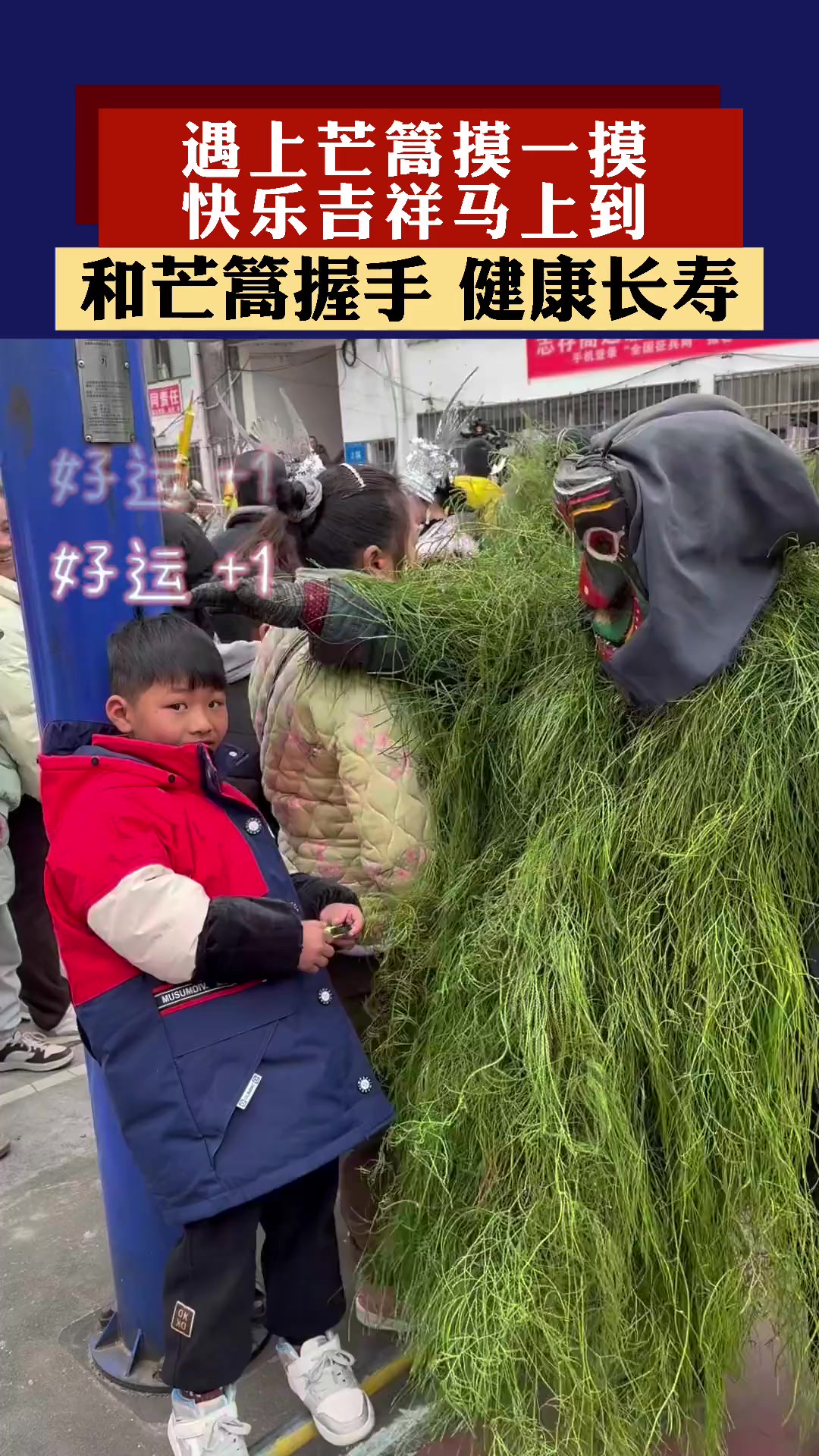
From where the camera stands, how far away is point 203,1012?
65.3 inches

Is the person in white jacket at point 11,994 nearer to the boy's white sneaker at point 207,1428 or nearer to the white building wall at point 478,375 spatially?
the boy's white sneaker at point 207,1428

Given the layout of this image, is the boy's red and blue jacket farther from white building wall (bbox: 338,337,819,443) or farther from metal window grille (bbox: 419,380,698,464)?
metal window grille (bbox: 419,380,698,464)

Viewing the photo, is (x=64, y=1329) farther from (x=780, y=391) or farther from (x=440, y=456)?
(x=780, y=391)

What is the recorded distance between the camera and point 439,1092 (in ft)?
4.89

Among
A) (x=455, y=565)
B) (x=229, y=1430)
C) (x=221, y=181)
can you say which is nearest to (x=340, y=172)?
(x=221, y=181)

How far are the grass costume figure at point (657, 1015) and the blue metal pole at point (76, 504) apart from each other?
82 cm

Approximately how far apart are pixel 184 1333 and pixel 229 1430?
21 centimetres

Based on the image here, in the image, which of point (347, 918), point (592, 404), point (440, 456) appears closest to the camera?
point (347, 918)

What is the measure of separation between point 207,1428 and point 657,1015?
108 centimetres

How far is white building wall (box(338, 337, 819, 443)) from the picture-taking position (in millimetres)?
8758

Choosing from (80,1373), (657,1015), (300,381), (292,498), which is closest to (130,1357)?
(80,1373)

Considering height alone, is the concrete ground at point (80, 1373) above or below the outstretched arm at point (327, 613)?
Result: below

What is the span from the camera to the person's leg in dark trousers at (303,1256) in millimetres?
1818
